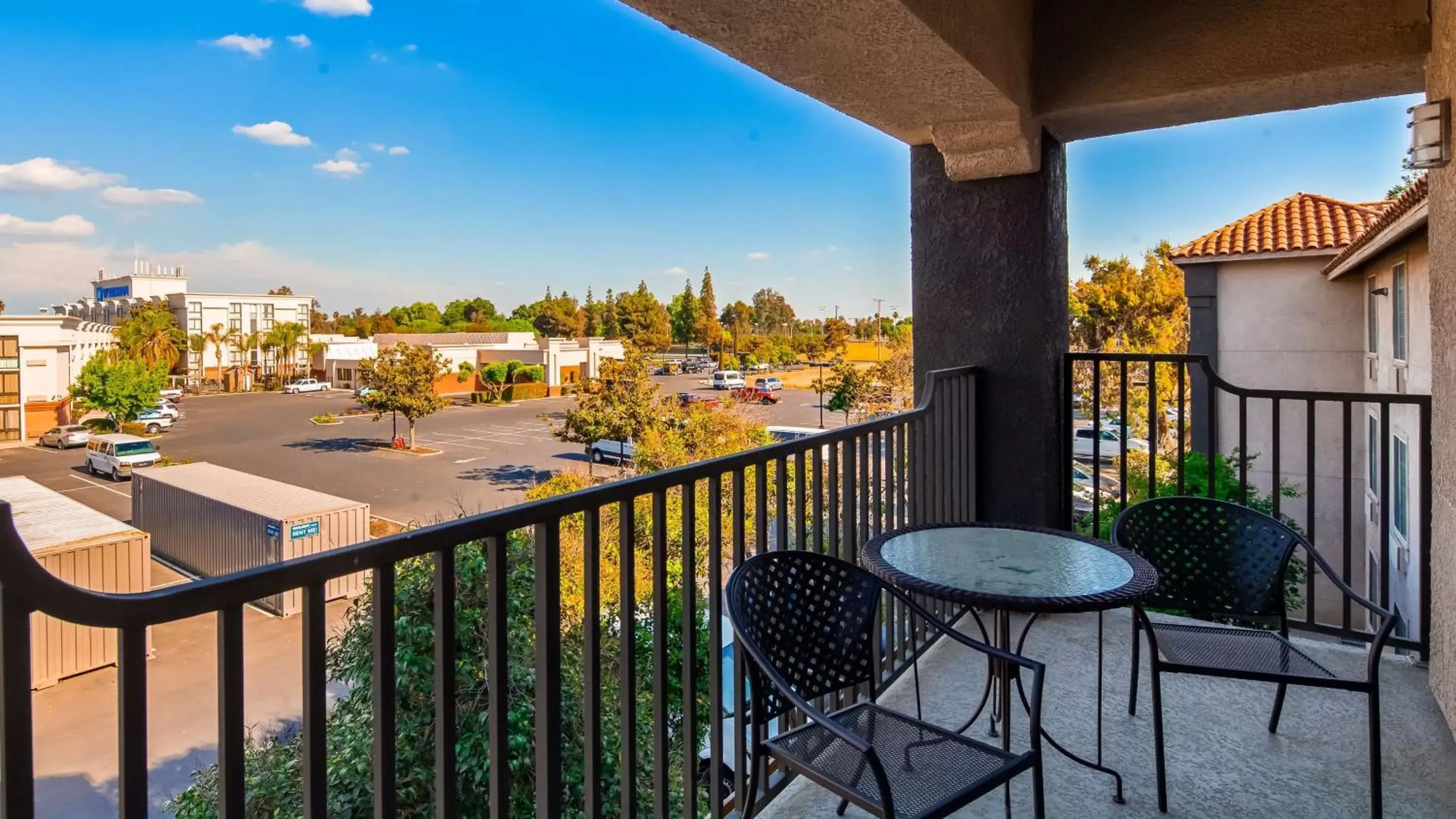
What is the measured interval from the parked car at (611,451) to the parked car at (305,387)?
29.0m

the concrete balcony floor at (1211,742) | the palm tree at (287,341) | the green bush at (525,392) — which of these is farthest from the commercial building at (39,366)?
the concrete balcony floor at (1211,742)

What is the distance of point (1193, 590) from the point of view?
2.20 meters

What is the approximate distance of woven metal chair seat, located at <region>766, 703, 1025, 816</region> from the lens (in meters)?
1.31

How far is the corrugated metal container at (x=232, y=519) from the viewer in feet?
53.2

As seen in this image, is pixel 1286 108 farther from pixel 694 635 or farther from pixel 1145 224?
pixel 1145 224

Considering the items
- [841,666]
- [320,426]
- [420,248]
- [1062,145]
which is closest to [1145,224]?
[1062,145]

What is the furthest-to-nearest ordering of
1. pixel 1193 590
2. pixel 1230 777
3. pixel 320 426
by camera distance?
pixel 320 426 → pixel 1193 590 → pixel 1230 777

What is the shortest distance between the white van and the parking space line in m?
26.8

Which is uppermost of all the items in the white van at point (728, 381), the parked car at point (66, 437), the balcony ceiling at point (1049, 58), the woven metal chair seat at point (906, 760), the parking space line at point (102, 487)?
the balcony ceiling at point (1049, 58)

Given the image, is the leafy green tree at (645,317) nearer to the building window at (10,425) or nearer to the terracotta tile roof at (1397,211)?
the building window at (10,425)

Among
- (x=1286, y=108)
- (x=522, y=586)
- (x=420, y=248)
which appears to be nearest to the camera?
(x=1286, y=108)

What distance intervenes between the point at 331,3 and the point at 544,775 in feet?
231

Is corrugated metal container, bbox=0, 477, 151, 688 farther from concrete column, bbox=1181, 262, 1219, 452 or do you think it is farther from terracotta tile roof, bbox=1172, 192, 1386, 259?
terracotta tile roof, bbox=1172, 192, 1386, 259

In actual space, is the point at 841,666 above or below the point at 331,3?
below
